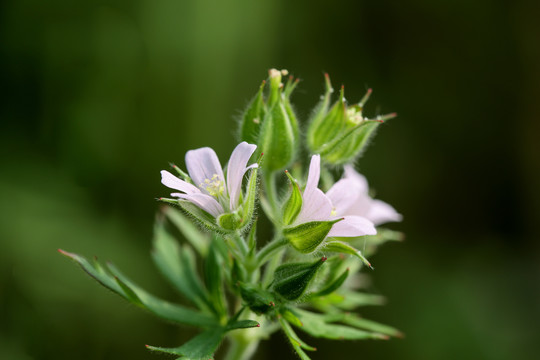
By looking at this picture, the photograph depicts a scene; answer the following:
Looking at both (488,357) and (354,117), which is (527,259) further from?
(354,117)

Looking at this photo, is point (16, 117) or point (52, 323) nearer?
point (52, 323)

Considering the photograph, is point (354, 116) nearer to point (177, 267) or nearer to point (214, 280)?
point (214, 280)

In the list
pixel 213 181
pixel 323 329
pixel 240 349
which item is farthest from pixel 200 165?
pixel 240 349

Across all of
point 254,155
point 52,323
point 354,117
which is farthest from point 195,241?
point 52,323

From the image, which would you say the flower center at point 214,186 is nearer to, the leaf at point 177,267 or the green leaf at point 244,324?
the green leaf at point 244,324

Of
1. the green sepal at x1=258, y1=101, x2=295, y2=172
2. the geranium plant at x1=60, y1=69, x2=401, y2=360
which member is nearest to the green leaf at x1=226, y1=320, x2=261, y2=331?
the geranium plant at x1=60, y1=69, x2=401, y2=360
